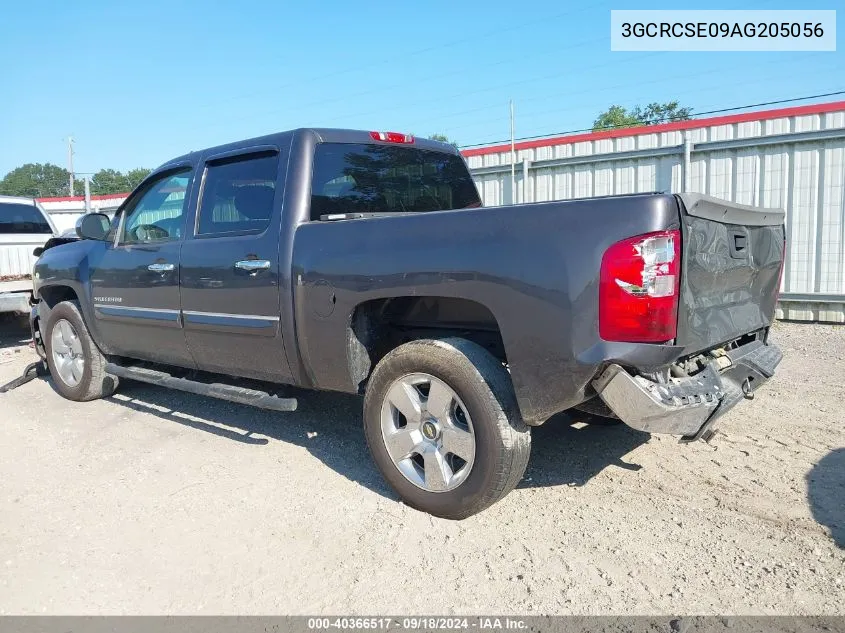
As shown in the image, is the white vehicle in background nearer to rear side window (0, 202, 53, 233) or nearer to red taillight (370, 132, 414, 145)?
rear side window (0, 202, 53, 233)

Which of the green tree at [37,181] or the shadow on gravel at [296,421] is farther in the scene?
the green tree at [37,181]

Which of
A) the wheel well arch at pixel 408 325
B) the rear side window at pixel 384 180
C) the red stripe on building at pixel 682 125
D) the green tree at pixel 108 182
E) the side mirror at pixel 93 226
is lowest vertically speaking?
the wheel well arch at pixel 408 325

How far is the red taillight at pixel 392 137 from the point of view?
4280 mm

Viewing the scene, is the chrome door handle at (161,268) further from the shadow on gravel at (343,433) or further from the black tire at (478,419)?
the black tire at (478,419)

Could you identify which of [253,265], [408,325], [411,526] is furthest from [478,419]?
[253,265]

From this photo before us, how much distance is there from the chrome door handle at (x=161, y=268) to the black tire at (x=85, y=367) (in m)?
1.37

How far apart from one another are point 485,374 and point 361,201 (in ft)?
5.17

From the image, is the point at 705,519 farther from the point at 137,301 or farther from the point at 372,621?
the point at 137,301

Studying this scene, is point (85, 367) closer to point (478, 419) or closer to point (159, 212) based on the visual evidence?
point (159, 212)

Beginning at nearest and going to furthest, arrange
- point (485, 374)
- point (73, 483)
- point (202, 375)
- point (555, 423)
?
point (485, 374), point (73, 483), point (555, 423), point (202, 375)

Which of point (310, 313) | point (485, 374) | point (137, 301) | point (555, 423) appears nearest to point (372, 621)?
point (485, 374)

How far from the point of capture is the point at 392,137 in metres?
4.36

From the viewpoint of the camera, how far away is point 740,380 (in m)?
3.28

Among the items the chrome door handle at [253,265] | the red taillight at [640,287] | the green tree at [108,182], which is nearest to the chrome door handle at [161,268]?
the chrome door handle at [253,265]
